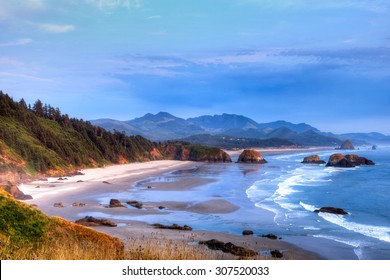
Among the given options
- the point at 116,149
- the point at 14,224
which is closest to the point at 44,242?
the point at 14,224

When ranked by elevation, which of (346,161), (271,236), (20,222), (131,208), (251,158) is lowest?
(271,236)

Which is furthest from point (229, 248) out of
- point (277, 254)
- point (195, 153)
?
point (195, 153)

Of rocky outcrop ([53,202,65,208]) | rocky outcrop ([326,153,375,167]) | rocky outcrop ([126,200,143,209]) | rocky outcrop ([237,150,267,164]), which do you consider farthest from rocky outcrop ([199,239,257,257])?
rocky outcrop ([237,150,267,164])

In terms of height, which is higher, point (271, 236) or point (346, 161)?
point (346, 161)

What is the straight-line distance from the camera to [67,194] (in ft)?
125

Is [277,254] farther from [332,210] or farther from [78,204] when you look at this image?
[78,204]

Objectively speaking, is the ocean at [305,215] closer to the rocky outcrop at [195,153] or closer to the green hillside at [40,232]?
the green hillside at [40,232]

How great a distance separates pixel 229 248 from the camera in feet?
60.3

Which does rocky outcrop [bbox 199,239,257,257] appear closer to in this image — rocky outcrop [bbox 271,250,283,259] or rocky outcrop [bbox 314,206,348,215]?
rocky outcrop [bbox 271,250,283,259]

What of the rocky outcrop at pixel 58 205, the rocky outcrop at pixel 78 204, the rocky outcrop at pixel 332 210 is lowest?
the rocky outcrop at pixel 332 210

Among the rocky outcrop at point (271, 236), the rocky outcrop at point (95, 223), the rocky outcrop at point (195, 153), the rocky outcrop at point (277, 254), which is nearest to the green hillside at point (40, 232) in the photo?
the rocky outcrop at point (277, 254)

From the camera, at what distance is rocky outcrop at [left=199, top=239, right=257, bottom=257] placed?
17.6 m

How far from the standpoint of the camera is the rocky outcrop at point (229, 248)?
17.6m

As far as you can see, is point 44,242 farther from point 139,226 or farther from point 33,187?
point 33,187
